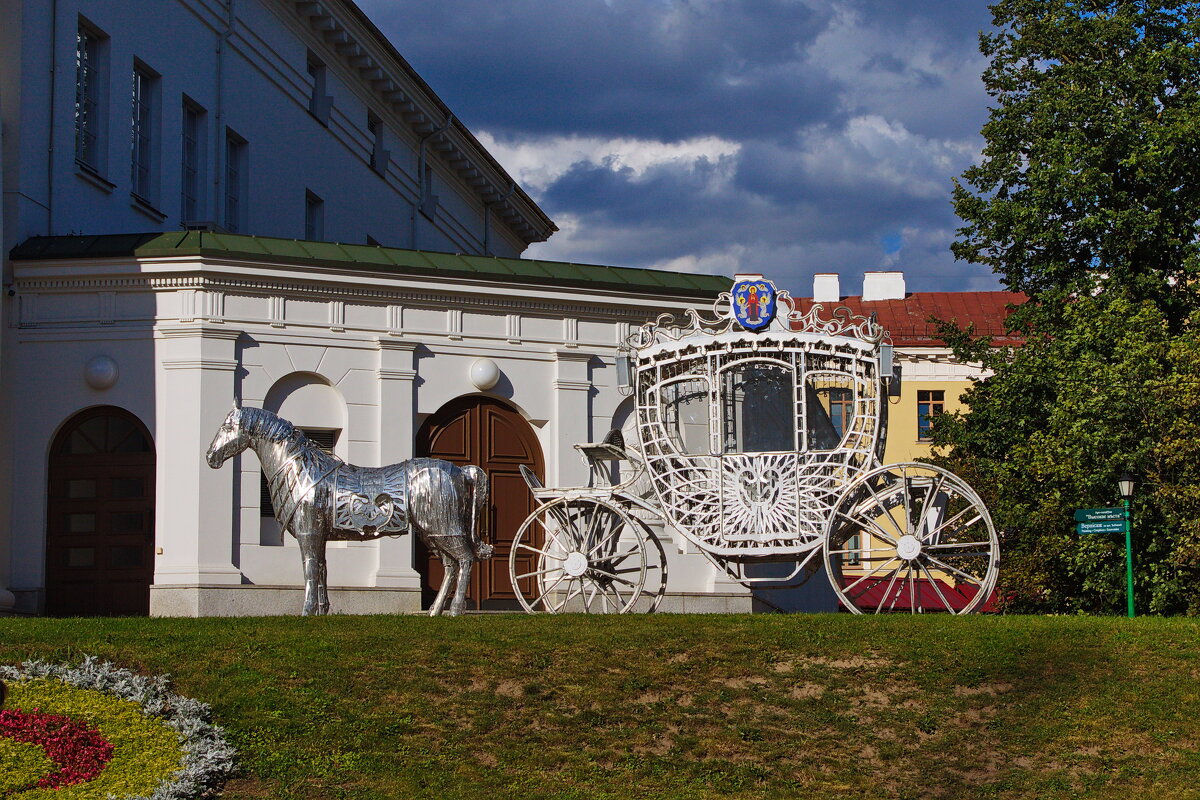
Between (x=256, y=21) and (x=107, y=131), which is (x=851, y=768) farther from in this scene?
(x=256, y=21)

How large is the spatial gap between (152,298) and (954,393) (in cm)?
4198

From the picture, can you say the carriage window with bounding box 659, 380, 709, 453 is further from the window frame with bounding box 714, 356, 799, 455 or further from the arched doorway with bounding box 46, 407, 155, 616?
the arched doorway with bounding box 46, 407, 155, 616

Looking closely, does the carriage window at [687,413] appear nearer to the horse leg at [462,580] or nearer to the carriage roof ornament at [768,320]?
the carriage roof ornament at [768,320]

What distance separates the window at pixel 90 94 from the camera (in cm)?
2738

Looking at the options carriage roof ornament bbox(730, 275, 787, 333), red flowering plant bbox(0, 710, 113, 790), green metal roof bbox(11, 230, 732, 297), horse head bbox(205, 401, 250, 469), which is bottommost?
red flowering plant bbox(0, 710, 113, 790)

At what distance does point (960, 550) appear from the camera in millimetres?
19047

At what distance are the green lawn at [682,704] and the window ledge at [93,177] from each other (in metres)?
11.8

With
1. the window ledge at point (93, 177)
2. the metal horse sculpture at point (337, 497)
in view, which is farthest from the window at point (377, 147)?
the metal horse sculpture at point (337, 497)

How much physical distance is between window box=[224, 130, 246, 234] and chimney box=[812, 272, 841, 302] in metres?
36.4

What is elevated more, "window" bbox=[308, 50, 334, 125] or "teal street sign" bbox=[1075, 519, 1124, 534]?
"window" bbox=[308, 50, 334, 125]

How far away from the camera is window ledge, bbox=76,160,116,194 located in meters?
26.8

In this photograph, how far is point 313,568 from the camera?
62.3 feet

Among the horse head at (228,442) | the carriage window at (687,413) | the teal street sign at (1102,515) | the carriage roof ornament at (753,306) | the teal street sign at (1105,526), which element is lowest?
the teal street sign at (1105,526)

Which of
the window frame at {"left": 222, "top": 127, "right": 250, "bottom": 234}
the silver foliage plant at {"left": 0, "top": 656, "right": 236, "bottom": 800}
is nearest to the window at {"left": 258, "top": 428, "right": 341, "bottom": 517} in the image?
the window frame at {"left": 222, "top": 127, "right": 250, "bottom": 234}
